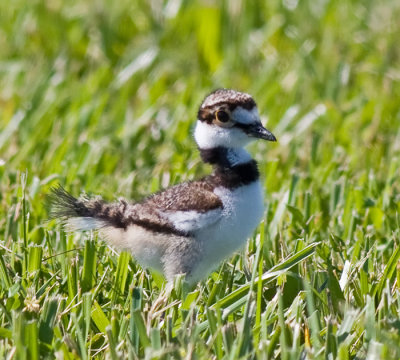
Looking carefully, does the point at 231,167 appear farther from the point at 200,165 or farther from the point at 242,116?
the point at 200,165

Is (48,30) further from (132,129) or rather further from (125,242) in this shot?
(125,242)

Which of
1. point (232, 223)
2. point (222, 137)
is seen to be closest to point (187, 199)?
point (232, 223)

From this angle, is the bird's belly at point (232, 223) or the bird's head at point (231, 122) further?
the bird's head at point (231, 122)

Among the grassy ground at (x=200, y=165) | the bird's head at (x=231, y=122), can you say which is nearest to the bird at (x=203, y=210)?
the bird's head at (x=231, y=122)

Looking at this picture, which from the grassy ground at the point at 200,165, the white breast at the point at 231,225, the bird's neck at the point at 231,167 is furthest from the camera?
the bird's neck at the point at 231,167

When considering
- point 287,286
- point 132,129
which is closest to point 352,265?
point 287,286

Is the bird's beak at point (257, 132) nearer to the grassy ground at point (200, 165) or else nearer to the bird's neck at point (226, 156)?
the bird's neck at point (226, 156)

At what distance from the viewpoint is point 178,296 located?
3.75 metres

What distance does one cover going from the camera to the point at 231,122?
4.04m

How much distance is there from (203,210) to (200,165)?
1.86 metres

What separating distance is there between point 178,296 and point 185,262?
6.4 inches

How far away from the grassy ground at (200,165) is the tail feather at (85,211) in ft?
0.43

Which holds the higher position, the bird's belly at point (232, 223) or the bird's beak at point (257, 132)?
the bird's beak at point (257, 132)

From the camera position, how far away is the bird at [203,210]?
3.82 meters
